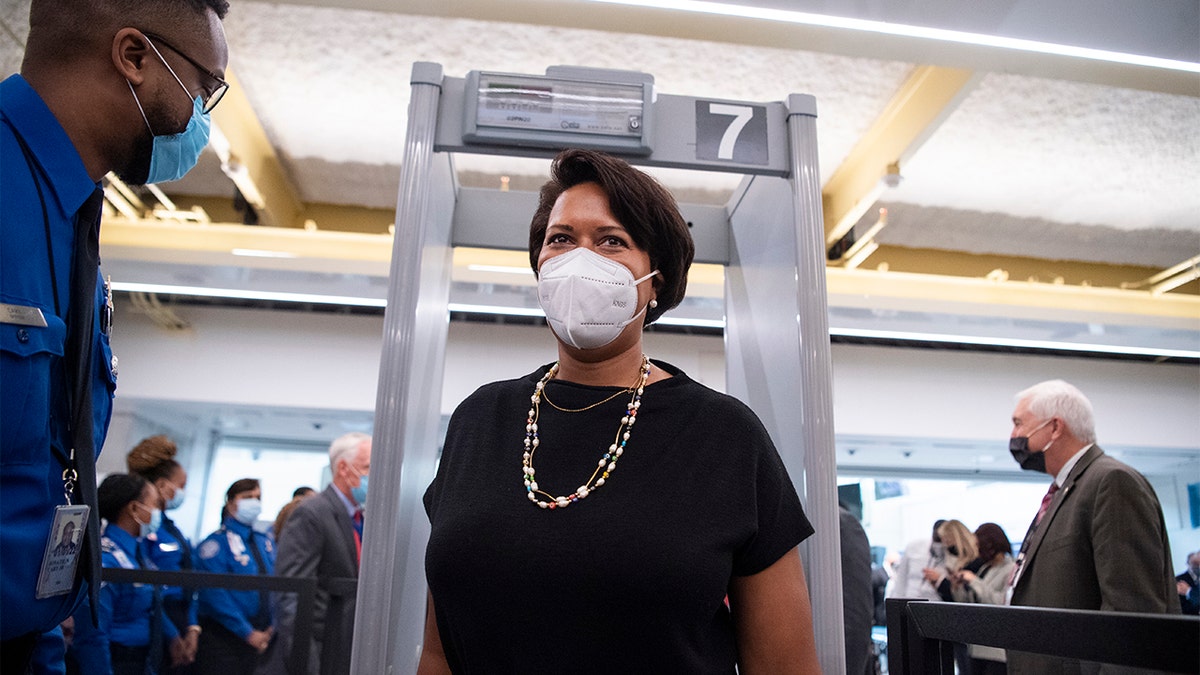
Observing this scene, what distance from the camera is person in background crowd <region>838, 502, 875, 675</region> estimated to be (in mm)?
3701

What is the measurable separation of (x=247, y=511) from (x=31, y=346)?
4383mm

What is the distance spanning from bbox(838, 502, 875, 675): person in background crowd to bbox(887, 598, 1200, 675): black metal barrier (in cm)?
262

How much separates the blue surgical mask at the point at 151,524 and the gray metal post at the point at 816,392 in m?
3.98

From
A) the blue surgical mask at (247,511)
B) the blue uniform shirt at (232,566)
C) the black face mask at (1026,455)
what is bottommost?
the blue uniform shirt at (232,566)

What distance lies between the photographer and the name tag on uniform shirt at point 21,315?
1146 millimetres

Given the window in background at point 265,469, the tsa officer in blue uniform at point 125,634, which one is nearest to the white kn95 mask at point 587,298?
the tsa officer in blue uniform at point 125,634

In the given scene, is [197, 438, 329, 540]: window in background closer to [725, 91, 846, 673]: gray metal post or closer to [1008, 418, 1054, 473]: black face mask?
[1008, 418, 1054, 473]: black face mask

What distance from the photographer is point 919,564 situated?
662 centimetres

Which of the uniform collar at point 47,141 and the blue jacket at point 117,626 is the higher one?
the uniform collar at point 47,141

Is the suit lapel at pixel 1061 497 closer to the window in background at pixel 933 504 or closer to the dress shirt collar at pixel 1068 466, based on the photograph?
the dress shirt collar at pixel 1068 466

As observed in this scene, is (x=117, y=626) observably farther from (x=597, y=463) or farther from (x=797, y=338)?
(x=797, y=338)

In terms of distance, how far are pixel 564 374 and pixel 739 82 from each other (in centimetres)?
446

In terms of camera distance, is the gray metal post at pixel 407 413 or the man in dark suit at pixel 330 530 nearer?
the gray metal post at pixel 407 413

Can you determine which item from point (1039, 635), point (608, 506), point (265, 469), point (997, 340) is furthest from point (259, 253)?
point (1039, 635)
